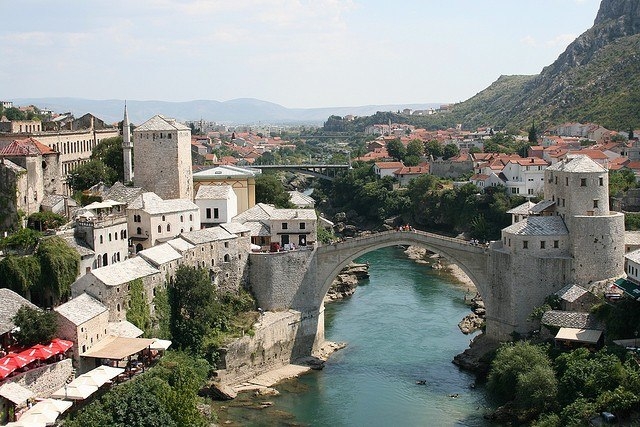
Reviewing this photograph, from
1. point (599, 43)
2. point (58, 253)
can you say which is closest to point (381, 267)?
point (58, 253)

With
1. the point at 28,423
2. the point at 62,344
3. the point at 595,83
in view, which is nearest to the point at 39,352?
the point at 62,344

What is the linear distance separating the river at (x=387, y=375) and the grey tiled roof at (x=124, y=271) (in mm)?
6163

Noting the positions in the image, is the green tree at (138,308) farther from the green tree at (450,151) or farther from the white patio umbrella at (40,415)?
the green tree at (450,151)

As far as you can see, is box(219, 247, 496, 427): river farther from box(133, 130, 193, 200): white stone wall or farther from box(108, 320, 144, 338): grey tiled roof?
box(133, 130, 193, 200): white stone wall

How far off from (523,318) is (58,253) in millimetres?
19582

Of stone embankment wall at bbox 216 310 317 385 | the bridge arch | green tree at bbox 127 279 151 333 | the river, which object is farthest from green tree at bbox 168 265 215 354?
the bridge arch

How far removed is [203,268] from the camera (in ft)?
128

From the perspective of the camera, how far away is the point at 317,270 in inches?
1658

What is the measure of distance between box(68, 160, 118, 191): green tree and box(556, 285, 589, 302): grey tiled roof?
24161 millimetres

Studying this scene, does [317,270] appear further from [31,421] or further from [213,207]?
[31,421]

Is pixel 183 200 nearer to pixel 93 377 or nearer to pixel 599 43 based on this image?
pixel 93 377

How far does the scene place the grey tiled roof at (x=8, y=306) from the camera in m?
29.9

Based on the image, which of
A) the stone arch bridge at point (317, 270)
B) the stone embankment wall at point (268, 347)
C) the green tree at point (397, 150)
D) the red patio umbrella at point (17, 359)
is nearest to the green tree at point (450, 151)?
the green tree at point (397, 150)

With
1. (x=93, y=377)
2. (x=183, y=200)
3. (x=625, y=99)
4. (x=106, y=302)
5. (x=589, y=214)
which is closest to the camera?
(x=93, y=377)
